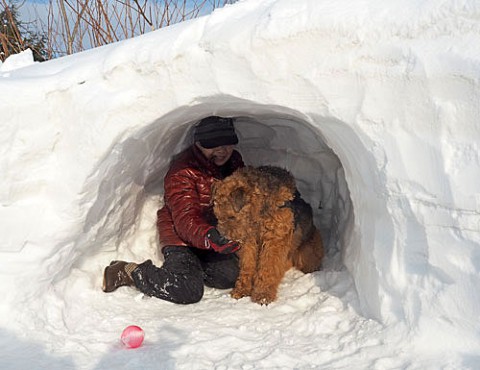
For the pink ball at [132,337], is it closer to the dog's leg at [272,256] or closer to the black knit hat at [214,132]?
the dog's leg at [272,256]

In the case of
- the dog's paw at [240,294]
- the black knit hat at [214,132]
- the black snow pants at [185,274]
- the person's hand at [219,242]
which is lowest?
the dog's paw at [240,294]

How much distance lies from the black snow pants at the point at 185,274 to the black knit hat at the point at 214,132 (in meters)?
0.92

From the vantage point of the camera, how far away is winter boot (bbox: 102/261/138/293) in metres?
3.19

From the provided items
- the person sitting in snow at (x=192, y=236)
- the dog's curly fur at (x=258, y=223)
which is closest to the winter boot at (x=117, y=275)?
the person sitting in snow at (x=192, y=236)

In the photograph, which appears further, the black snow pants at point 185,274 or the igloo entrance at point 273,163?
the black snow pants at point 185,274

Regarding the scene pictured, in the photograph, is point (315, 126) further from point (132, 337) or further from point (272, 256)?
point (132, 337)

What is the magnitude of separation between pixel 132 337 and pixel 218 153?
1.69 metres

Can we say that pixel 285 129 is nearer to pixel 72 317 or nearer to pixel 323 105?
pixel 323 105

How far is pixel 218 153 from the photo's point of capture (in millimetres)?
3662

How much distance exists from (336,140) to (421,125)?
25.4 inches

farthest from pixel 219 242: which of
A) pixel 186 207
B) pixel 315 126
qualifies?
pixel 315 126

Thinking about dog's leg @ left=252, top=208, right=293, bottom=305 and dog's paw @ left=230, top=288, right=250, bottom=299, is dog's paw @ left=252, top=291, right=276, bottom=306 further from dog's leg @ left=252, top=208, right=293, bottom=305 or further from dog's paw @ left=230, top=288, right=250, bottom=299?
dog's paw @ left=230, top=288, right=250, bottom=299

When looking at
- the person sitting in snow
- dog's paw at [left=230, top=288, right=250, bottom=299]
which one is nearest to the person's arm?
the person sitting in snow

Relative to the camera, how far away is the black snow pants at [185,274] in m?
3.22
